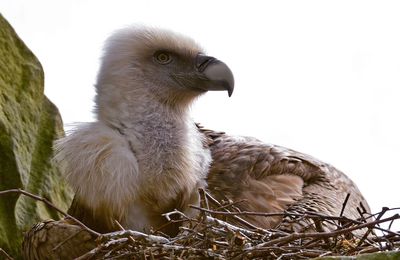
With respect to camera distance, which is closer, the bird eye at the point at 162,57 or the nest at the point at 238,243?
the nest at the point at 238,243

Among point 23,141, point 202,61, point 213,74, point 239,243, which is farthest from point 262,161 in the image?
point 239,243

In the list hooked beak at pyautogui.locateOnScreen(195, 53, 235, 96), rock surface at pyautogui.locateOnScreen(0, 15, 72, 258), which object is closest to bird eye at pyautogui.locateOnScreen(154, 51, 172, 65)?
hooked beak at pyautogui.locateOnScreen(195, 53, 235, 96)

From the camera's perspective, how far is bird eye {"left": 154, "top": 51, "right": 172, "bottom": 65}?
6.71 metres

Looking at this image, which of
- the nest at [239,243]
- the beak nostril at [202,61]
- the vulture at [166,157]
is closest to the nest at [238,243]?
the nest at [239,243]

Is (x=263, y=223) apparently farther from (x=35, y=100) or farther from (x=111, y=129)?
(x=35, y=100)

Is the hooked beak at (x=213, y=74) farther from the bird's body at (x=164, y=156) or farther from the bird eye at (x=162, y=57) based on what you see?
the bird eye at (x=162, y=57)

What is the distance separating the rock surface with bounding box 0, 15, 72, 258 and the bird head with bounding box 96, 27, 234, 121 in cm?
52

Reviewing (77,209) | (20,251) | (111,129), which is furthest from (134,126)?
(20,251)

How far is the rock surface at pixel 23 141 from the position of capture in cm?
643

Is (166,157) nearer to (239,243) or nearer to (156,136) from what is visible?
(156,136)

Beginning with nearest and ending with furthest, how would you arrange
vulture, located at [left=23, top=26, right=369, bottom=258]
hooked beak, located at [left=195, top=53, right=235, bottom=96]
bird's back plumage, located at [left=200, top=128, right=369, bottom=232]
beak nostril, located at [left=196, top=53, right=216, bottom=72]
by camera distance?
vulture, located at [left=23, top=26, right=369, bottom=258] < bird's back plumage, located at [left=200, top=128, right=369, bottom=232] < hooked beak, located at [left=195, top=53, right=235, bottom=96] < beak nostril, located at [left=196, top=53, right=216, bottom=72]

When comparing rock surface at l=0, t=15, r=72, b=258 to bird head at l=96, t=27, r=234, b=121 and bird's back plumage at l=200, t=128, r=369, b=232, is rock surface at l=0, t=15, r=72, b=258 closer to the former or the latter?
bird head at l=96, t=27, r=234, b=121

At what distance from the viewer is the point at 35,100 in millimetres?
6898

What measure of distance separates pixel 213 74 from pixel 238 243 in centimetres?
177
